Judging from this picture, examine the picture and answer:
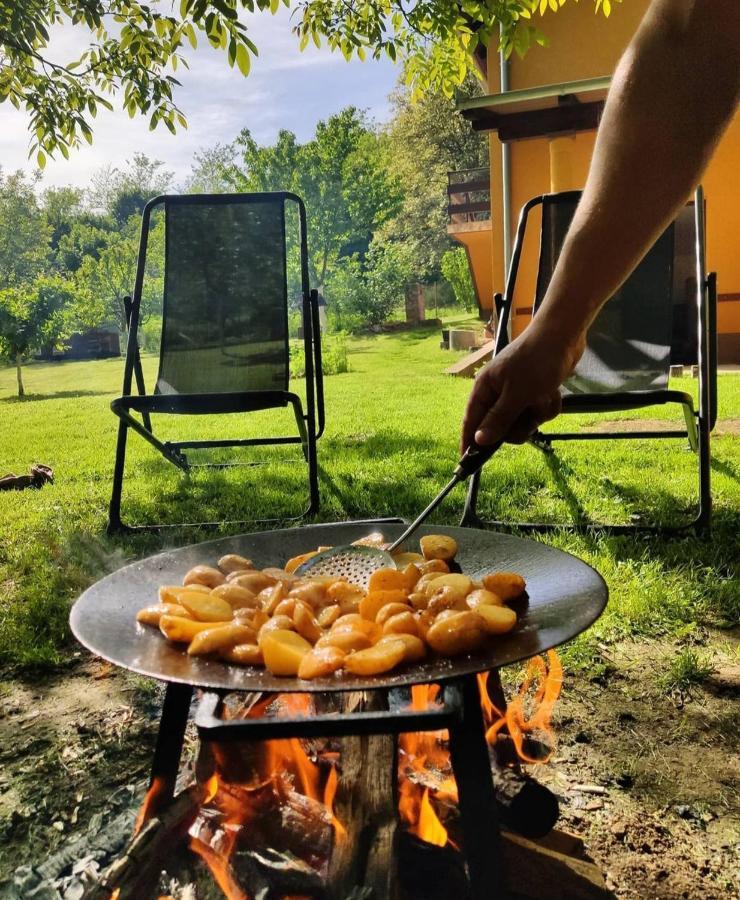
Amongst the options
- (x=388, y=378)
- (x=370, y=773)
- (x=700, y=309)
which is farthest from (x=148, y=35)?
(x=388, y=378)

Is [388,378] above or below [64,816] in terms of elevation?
above

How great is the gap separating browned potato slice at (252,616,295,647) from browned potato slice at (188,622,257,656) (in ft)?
0.07

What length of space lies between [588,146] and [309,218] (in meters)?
10.8

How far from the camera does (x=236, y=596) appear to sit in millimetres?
1109

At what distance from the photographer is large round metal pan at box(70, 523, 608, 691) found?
2.82 ft

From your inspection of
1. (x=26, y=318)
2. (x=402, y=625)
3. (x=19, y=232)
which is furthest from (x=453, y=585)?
(x=19, y=232)

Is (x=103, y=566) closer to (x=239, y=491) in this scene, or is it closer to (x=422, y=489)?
(x=239, y=491)

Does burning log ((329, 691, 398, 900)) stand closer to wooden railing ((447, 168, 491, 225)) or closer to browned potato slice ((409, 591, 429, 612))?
browned potato slice ((409, 591, 429, 612))

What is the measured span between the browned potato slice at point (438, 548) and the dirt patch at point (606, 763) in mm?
532

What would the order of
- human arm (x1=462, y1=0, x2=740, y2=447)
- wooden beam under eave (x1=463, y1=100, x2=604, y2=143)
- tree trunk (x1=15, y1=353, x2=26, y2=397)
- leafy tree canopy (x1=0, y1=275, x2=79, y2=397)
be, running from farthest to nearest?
tree trunk (x1=15, y1=353, x2=26, y2=397) < leafy tree canopy (x1=0, y1=275, x2=79, y2=397) < wooden beam under eave (x1=463, y1=100, x2=604, y2=143) < human arm (x1=462, y1=0, x2=740, y2=447)

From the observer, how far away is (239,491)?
3.68 metres

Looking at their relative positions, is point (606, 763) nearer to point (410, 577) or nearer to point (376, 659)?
point (410, 577)

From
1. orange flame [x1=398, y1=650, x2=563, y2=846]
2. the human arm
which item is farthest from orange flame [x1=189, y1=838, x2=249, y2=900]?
the human arm

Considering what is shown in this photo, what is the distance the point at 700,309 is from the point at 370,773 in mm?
2543
